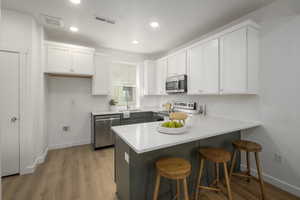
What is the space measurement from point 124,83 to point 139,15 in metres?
2.30

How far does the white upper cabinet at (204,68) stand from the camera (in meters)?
2.54

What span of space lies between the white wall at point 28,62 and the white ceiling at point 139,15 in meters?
0.19

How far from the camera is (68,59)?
3.21 m

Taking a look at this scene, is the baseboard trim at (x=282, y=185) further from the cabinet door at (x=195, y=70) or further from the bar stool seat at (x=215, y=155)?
the cabinet door at (x=195, y=70)

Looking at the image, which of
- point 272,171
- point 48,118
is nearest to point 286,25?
point 272,171

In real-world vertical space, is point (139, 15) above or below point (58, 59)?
above

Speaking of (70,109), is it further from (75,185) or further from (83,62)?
(75,185)

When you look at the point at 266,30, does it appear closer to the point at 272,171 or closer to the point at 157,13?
the point at 157,13

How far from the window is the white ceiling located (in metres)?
1.06

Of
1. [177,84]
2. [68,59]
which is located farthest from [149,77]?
[68,59]

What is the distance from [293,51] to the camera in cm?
194

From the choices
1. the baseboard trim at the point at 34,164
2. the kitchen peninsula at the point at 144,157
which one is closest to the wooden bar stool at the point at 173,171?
the kitchen peninsula at the point at 144,157

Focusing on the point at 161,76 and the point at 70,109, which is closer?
the point at 70,109

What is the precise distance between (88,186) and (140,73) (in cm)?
334
